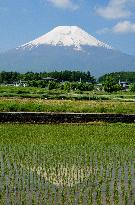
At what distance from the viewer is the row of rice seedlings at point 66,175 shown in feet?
39.9

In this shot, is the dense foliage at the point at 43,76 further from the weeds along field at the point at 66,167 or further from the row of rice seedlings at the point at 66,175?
the row of rice seedlings at the point at 66,175

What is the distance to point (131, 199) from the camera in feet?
39.7

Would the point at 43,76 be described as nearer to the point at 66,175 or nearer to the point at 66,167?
the point at 66,167

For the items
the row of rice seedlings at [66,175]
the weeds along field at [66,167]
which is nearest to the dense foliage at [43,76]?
the weeds along field at [66,167]

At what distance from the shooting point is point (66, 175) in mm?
14664

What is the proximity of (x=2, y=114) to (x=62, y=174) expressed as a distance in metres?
16.5

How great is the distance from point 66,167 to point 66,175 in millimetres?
1130

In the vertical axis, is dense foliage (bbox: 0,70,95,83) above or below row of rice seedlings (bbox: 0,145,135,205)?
above

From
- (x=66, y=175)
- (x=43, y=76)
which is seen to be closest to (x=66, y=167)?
(x=66, y=175)

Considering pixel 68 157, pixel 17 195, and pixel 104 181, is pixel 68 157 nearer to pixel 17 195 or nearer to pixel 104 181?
pixel 104 181

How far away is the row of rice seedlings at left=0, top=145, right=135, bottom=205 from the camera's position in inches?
478

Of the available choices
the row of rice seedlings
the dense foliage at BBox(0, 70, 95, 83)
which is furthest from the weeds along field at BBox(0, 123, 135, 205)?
the dense foliage at BBox(0, 70, 95, 83)

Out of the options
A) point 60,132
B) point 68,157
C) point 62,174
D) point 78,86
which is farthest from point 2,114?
point 78,86

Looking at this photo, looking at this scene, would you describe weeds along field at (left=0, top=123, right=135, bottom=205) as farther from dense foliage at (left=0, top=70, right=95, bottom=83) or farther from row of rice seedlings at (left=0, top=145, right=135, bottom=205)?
dense foliage at (left=0, top=70, right=95, bottom=83)
